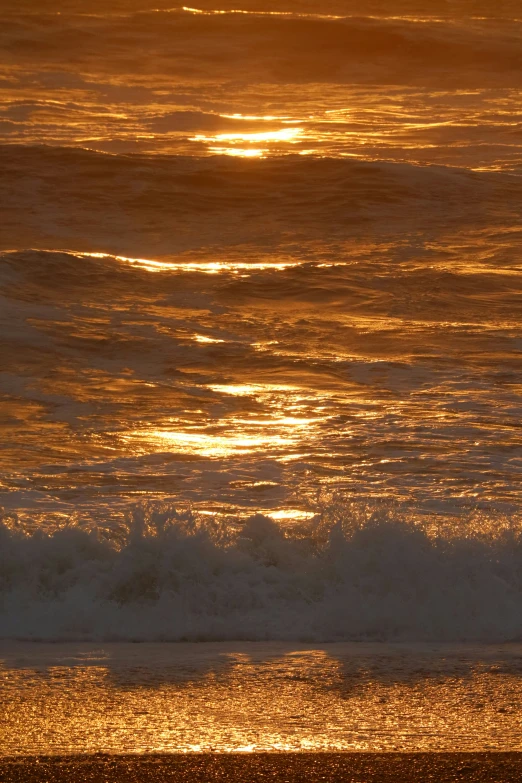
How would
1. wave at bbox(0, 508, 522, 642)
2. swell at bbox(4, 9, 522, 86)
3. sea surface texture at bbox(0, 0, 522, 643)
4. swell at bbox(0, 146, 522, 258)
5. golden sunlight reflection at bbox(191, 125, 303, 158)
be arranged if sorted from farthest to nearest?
swell at bbox(4, 9, 522, 86) < golden sunlight reflection at bbox(191, 125, 303, 158) < swell at bbox(0, 146, 522, 258) < sea surface texture at bbox(0, 0, 522, 643) < wave at bbox(0, 508, 522, 642)

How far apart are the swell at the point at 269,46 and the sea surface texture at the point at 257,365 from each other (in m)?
3.39

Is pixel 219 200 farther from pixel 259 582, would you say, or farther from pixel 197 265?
pixel 259 582

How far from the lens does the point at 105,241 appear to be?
58.6 ft

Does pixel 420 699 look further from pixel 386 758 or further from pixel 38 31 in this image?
pixel 38 31

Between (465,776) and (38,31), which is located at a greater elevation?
(38,31)

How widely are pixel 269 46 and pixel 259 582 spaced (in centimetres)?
3567

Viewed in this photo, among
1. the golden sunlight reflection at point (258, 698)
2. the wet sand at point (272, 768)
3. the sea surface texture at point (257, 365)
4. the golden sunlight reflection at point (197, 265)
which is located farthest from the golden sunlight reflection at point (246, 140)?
the wet sand at point (272, 768)

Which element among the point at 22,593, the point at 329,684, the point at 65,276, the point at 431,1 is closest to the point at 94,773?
the point at 329,684

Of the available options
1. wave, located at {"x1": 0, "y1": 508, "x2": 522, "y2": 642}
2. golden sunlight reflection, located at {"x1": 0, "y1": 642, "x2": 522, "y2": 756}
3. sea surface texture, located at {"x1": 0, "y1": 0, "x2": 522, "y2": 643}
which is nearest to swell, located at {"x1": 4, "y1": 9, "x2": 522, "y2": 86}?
sea surface texture, located at {"x1": 0, "y1": 0, "x2": 522, "y2": 643}

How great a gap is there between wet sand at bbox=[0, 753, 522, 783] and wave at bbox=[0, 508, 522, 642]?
1.40 m

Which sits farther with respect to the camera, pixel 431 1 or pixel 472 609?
pixel 431 1

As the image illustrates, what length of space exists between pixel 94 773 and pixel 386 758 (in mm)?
888

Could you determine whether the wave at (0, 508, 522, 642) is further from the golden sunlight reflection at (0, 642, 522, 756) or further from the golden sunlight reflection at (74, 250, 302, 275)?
the golden sunlight reflection at (74, 250, 302, 275)

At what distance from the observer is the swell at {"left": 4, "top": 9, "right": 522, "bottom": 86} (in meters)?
35.9
